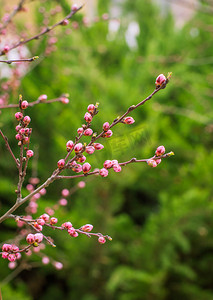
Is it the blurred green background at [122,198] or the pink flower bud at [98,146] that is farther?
the blurred green background at [122,198]

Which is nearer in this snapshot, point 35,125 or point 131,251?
point 131,251

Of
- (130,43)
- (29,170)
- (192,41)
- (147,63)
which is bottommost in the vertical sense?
(29,170)

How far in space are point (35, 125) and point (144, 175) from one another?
547 mm

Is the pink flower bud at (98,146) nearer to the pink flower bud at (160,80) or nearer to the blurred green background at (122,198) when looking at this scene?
the pink flower bud at (160,80)

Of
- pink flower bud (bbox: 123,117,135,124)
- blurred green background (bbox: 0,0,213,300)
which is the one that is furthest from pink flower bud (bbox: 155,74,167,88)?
blurred green background (bbox: 0,0,213,300)

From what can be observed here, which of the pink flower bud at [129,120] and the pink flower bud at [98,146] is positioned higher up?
the pink flower bud at [129,120]

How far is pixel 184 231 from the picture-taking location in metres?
1.28

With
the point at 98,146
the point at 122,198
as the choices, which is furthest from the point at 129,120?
the point at 122,198

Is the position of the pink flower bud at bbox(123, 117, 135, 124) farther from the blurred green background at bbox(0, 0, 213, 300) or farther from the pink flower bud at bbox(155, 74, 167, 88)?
the blurred green background at bbox(0, 0, 213, 300)

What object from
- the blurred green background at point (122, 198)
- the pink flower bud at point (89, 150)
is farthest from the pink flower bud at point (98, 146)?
the blurred green background at point (122, 198)

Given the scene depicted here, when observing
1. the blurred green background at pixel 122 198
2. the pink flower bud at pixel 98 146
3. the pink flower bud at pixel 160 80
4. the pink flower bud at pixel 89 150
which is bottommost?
the pink flower bud at pixel 89 150

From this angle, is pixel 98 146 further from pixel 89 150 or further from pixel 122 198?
pixel 122 198

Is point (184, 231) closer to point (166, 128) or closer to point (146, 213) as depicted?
point (146, 213)

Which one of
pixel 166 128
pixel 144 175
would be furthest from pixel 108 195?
pixel 166 128
